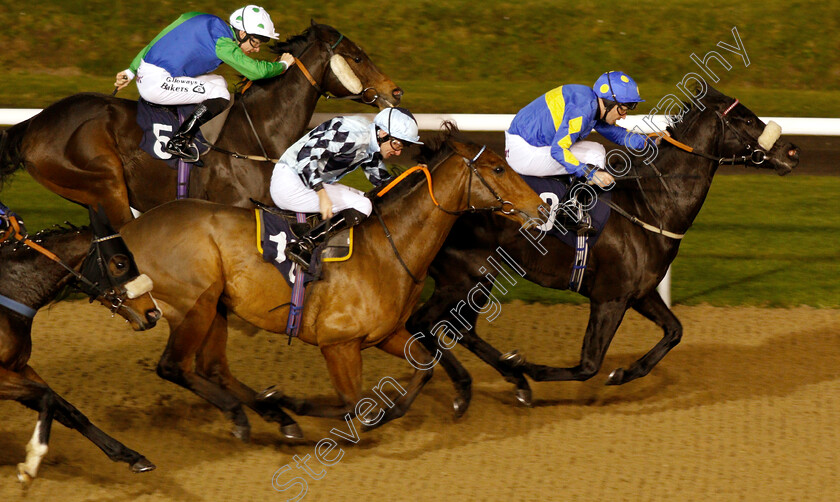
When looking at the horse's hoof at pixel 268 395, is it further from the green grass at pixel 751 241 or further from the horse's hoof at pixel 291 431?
the green grass at pixel 751 241

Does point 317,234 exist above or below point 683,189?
above

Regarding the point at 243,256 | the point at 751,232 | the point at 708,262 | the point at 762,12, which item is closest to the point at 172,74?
the point at 243,256

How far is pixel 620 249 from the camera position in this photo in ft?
18.0

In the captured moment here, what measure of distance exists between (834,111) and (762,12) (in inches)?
146

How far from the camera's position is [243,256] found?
4.80 meters

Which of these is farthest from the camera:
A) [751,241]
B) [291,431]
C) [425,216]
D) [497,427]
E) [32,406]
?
[751,241]

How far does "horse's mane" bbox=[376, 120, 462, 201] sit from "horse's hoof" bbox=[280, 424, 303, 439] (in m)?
1.22

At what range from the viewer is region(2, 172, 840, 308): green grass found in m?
7.32

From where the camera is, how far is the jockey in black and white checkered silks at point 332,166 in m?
4.71

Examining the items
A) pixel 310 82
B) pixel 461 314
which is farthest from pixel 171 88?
pixel 461 314

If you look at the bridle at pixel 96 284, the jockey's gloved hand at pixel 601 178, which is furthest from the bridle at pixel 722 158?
the bridle at pixel 96 284

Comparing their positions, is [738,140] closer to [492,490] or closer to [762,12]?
[492,490]

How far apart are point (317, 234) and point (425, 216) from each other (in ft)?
1.75

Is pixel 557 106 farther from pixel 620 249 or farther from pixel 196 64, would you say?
pixel 196 64
